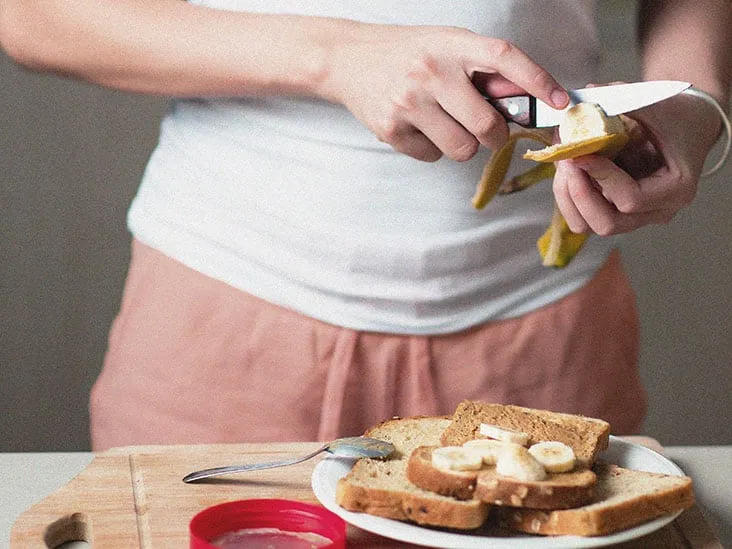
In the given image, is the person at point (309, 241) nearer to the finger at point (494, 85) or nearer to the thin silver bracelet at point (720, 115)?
the thin silver bracelet at point (720, 115)

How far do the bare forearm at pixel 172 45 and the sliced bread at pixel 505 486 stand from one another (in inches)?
14.9

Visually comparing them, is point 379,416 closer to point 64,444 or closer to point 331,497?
point 331,497

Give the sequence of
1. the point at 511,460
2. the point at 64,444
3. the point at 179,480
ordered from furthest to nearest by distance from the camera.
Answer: the point at 64,444 < the point at 179,480 < the point at 511,460

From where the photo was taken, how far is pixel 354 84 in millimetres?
935

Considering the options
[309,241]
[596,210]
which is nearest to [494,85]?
[596,210]

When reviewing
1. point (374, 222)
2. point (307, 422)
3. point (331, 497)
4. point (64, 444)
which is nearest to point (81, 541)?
point (331, 497)

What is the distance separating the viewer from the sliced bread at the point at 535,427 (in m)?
0.86

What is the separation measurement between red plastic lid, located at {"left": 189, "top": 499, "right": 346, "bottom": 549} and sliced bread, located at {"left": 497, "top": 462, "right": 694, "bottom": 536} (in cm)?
12

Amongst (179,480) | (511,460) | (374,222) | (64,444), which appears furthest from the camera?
(64,444)

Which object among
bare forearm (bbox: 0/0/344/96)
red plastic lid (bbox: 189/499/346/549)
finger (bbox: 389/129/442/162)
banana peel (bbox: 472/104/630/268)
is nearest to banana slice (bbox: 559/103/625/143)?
banana peel (bbox: 472/104/630/268)

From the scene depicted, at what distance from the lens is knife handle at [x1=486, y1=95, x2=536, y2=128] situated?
34.5 inches

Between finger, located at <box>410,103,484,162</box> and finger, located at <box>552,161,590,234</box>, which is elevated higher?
finger, located at <box>410,103,484,162</box>

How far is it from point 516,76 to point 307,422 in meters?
0.43

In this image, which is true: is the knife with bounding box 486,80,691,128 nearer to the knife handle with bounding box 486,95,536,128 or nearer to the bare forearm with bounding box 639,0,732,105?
the knife handle with bounding box 486,95,536,128
